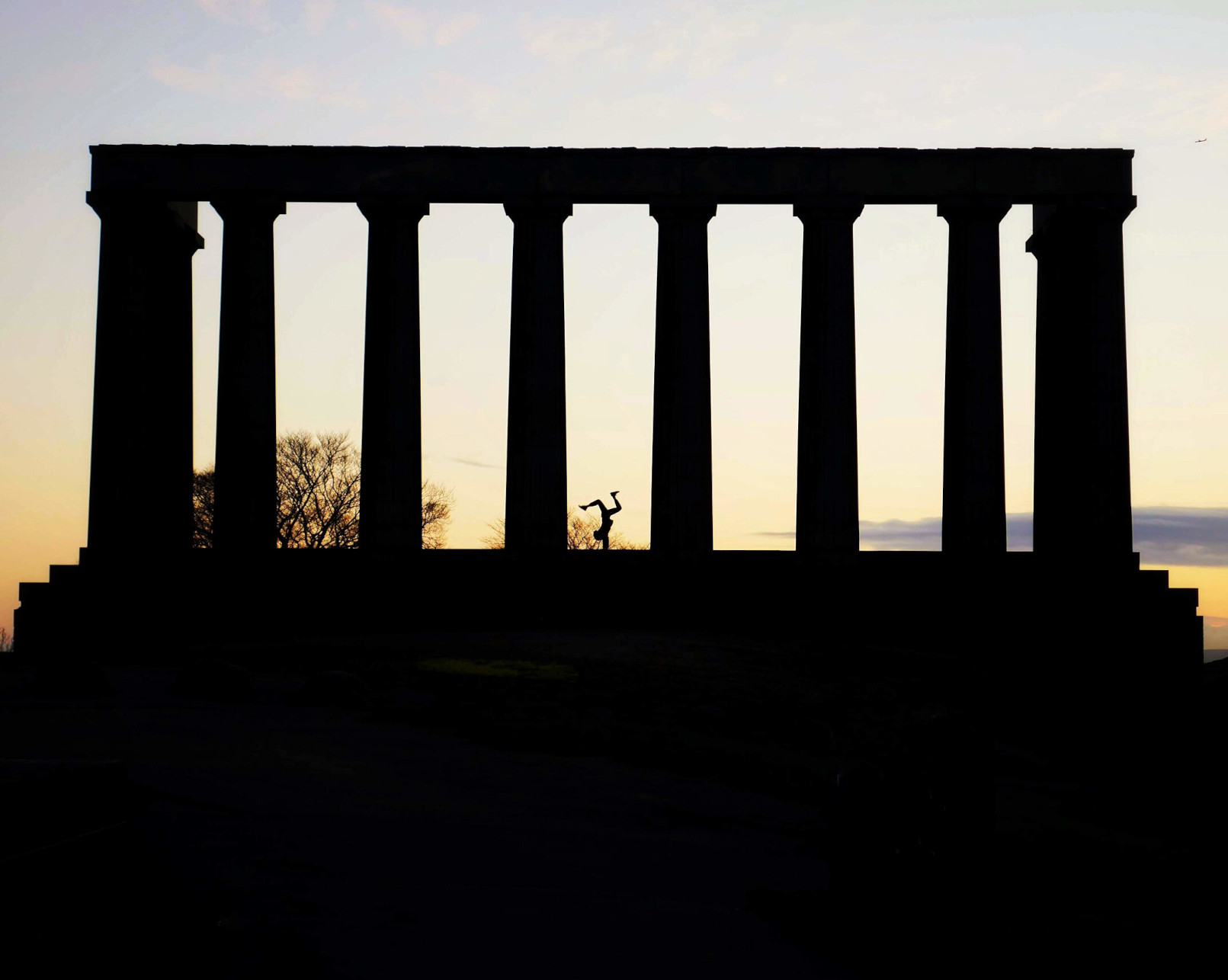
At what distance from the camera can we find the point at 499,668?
157 ft

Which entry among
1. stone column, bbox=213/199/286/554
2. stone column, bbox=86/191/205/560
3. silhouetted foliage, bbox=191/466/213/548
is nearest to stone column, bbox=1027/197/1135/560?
stone column, bbox=213/199/286/554

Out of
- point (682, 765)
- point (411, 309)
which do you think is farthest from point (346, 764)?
point (411, 309)

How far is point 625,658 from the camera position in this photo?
5228 centimetres

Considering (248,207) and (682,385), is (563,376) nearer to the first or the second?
(682,385)

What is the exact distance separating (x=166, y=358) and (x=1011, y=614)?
46249 mm

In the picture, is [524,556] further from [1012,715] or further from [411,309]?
[1012,715]

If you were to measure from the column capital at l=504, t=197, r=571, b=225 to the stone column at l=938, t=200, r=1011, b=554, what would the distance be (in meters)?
20.0

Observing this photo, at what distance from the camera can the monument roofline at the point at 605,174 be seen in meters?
69.1

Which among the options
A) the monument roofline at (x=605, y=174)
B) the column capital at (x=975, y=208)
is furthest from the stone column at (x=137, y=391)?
the column capital at (x=975, y=208)

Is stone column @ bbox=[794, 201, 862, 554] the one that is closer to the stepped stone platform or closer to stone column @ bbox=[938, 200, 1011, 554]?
the stepped stone platform

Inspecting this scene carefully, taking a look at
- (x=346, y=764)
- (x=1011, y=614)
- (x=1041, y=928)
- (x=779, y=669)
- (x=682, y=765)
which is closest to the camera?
(x=1041, y=928)

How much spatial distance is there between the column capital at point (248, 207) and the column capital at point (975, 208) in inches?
1388

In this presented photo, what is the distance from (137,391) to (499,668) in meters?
32.3

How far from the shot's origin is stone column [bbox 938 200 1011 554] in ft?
→ 225
